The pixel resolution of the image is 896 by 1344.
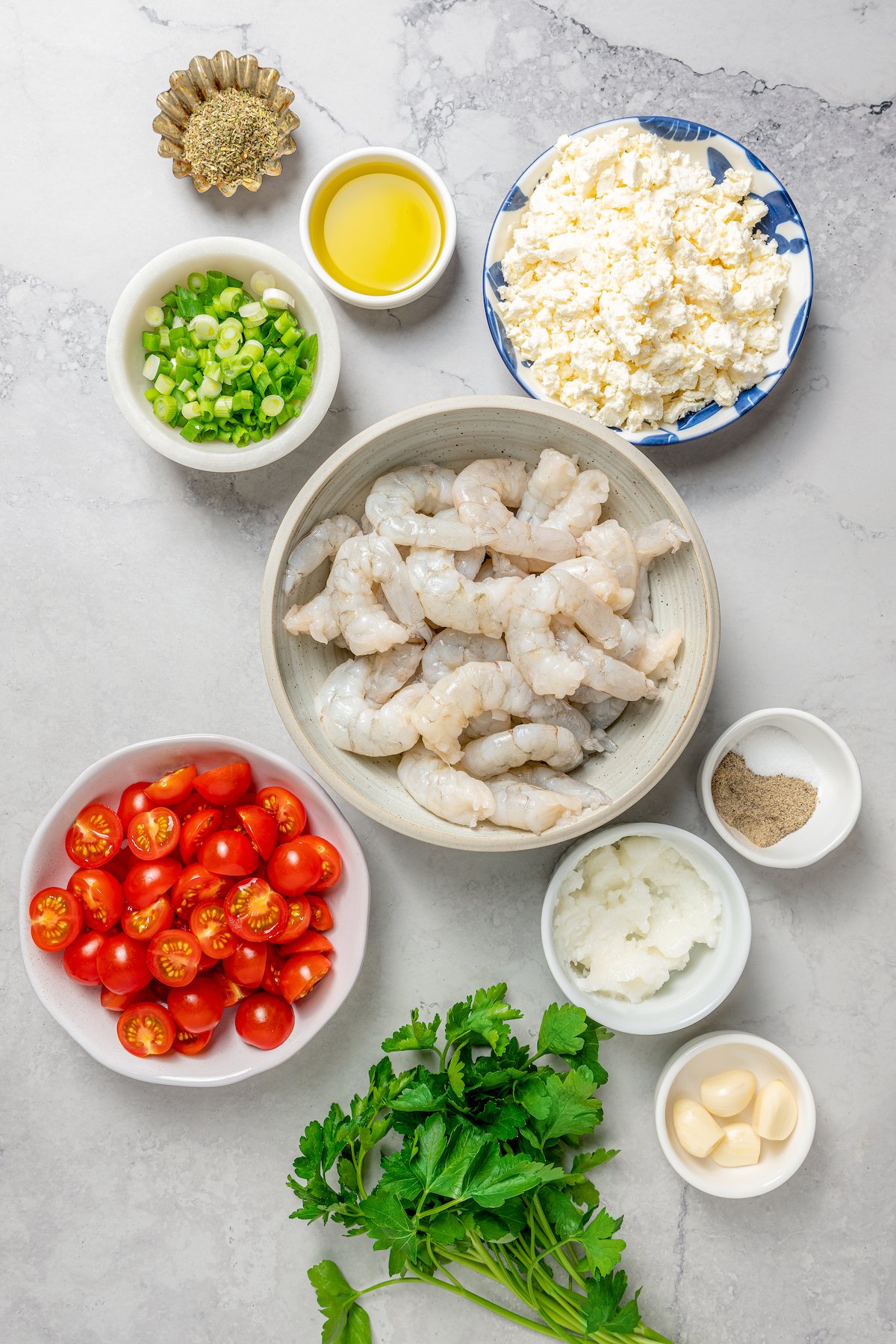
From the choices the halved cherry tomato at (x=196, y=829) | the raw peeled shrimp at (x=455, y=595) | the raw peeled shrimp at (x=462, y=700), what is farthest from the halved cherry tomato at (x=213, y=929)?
the raw peeled shrimp at (x=455, y=595)

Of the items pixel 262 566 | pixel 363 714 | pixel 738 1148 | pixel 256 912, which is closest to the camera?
pixel 363 714

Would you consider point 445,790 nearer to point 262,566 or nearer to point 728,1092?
point 262,566

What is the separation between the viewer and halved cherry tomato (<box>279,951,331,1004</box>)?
2031mm

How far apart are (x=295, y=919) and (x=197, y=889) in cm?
23

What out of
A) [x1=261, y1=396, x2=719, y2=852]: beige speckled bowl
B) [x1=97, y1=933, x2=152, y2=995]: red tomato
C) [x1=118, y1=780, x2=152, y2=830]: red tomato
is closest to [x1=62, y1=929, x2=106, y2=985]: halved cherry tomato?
[x1=97, y1=933, x2=152, y2=995]: red tomato

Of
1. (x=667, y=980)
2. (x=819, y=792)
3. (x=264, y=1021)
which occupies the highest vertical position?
(x=819, y=792)

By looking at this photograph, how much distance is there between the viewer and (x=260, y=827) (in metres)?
2.03

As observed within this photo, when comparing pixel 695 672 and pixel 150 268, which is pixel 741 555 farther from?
pixel 150 268

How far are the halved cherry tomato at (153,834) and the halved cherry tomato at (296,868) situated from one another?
0.78 ft

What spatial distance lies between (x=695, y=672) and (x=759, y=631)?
1.61ft

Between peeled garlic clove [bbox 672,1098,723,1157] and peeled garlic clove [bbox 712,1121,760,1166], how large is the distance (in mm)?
31

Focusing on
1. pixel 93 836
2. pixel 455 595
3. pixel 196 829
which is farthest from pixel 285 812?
pixel 455 595

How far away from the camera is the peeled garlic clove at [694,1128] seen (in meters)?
2.06

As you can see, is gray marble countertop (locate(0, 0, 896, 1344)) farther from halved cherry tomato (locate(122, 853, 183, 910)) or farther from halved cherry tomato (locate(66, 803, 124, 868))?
halved cherry tomato (locate(122, 853, 183, 910))
